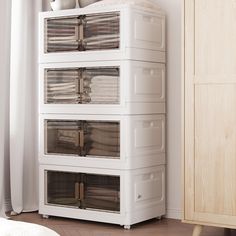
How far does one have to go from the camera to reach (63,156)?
4.05m

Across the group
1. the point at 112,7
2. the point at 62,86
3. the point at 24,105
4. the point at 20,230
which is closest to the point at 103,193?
the point at 62,86

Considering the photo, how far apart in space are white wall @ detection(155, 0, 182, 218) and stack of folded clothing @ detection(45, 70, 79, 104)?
71 centimetres

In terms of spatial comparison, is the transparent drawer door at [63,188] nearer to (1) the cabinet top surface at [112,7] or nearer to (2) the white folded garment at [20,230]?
(1) the cabinet top surface at [112,7]

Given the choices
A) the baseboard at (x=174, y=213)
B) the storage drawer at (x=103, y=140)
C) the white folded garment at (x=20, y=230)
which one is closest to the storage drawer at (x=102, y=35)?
the storage drawer at (x=103, y=140)

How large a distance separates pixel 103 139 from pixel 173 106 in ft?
2.00

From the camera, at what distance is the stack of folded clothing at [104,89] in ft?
12.5

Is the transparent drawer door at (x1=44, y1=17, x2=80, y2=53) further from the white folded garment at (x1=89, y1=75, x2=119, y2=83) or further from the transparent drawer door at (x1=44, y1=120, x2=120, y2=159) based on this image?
the transparent drawer door at (x1=44, y1=120, x2=120, y2=159)

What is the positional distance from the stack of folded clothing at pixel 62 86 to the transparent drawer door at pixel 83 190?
0.54 m

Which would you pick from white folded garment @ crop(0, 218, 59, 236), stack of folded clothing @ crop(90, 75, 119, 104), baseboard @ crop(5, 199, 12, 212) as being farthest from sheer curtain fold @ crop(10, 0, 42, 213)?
white folded garment @ crop(0, 218, 59, 236)

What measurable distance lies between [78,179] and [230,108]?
131 cm

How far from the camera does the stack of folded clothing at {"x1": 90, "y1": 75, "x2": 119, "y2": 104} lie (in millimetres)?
3818

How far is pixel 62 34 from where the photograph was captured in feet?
13.3

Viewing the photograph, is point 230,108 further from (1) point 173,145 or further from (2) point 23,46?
(2) point 23,46

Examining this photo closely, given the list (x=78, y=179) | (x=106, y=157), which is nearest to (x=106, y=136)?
(x=106, y=157)
